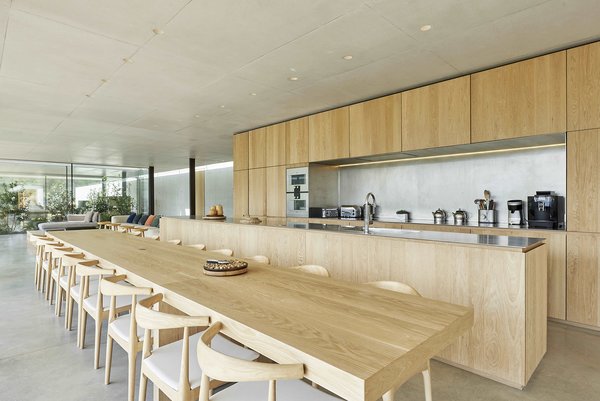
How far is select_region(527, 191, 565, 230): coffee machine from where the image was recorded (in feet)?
11.7

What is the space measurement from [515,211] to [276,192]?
12.1ft

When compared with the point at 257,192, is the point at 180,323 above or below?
below

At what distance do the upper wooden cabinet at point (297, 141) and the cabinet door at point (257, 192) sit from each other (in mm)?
735

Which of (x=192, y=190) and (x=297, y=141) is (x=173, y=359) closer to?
(x=297, y=141)

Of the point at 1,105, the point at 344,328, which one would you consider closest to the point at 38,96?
the point at 1,105

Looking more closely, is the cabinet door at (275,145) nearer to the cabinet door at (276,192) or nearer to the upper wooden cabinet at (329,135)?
the cabinet door at (276,192)

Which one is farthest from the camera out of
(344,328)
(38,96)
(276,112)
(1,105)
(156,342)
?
(276,112)

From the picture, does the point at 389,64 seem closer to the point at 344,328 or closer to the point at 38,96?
the point at 344,328

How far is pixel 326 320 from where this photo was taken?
1.29m

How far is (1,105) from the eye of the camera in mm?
4914

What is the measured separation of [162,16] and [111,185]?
11.9 m

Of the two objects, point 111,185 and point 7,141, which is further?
point 111,185

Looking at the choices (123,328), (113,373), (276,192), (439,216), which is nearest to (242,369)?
(123,328)

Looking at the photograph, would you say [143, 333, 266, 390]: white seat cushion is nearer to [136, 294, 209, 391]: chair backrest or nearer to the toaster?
[136, 294, 209, 391]: chair backrest
